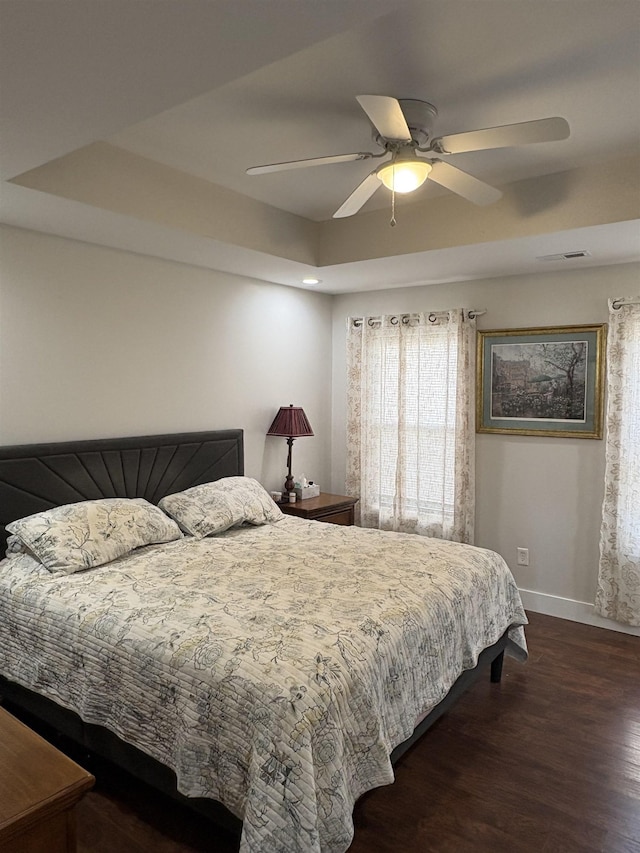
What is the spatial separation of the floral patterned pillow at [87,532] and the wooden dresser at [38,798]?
4.43ft

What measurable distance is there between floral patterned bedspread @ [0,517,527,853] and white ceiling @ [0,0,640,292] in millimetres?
1707

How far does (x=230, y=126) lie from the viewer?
249 centimetres

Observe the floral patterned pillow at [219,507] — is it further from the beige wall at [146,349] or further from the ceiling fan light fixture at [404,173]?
the ceiling fan light fixture at [404,173]

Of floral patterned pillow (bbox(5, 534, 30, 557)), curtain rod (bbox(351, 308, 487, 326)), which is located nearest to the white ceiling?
curtain rod (bbox(351, 308, 487, 326))

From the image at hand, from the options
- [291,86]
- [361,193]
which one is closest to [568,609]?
[361,193]

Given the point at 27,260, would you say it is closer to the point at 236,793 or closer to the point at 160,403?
the point at 160,403

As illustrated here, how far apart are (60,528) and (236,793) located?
154 centimetres

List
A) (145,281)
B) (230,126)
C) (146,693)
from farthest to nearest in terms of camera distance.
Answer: (145,281) < (230,126) < (146,693)

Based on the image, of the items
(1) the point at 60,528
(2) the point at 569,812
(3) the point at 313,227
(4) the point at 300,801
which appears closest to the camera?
(4) the point at 300,801

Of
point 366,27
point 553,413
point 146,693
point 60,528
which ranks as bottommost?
point 146,693

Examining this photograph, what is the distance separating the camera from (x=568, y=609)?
4020mm

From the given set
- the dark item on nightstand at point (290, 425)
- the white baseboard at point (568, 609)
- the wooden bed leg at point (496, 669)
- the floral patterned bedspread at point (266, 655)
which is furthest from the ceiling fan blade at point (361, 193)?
the white baseboard at point (568, 609)

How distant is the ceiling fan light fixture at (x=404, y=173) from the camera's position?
2285 mm

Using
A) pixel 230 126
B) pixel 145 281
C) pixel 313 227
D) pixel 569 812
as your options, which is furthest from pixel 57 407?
pixel 569 812
